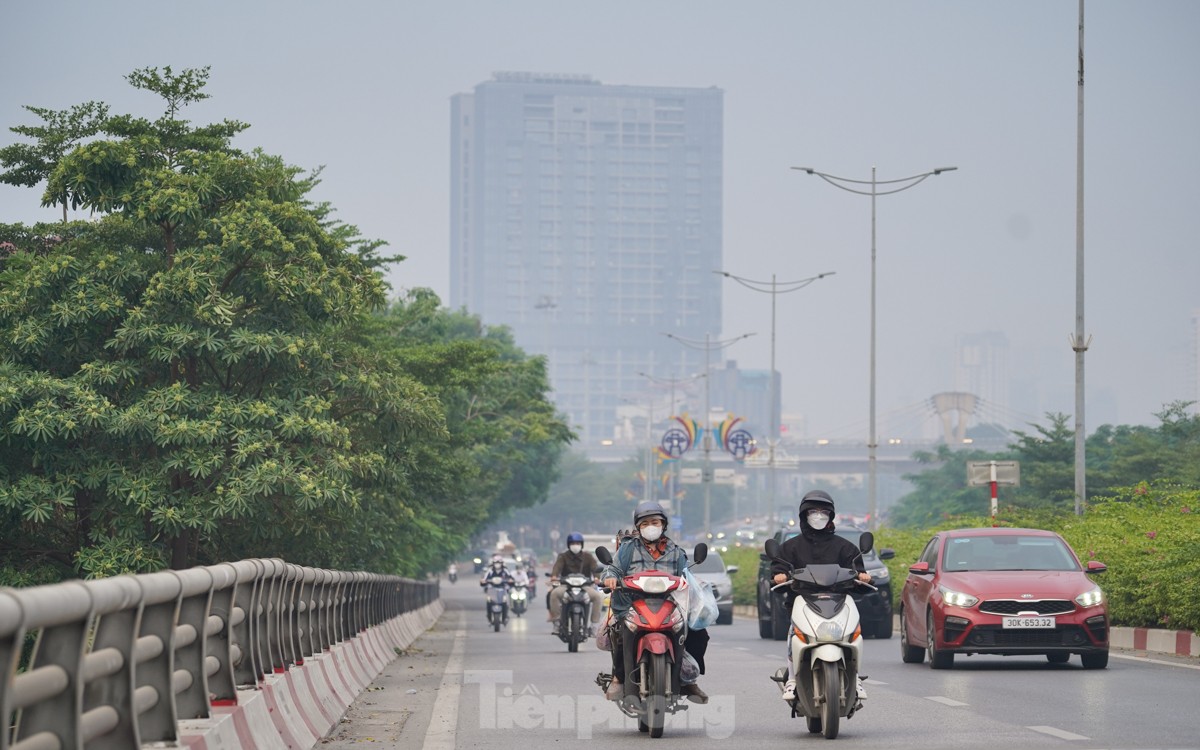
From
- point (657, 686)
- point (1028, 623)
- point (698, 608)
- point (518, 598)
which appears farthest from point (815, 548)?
point (518, 598)

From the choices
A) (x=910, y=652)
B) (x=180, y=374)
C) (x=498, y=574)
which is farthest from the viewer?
(x=498, y=574)

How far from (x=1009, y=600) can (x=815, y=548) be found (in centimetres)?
682

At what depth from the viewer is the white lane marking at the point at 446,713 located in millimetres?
12008

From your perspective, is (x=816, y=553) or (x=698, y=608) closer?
(x=816, y=553)

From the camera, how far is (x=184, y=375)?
2703 cm

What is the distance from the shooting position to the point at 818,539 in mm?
12195

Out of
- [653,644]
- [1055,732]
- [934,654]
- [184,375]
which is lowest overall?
[934,654]

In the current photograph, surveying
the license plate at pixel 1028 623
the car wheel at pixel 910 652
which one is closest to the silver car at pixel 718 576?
the car wheel at pixel 910 652

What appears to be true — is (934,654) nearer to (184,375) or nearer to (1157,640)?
(1157,640)

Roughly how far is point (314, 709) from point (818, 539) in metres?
3.50

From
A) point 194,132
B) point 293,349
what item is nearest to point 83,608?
point 293,349

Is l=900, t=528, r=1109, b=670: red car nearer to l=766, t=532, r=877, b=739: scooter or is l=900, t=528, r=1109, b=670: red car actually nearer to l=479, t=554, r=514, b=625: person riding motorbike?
l=766, t=532, r=877, b=739: scooter

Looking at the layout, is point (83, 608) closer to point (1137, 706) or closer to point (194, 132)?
point (1137, 706)

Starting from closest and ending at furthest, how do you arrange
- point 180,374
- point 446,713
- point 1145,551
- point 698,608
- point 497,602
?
point 698,608, point 446,713, point 1145,551, point 180,374, point 497,602
